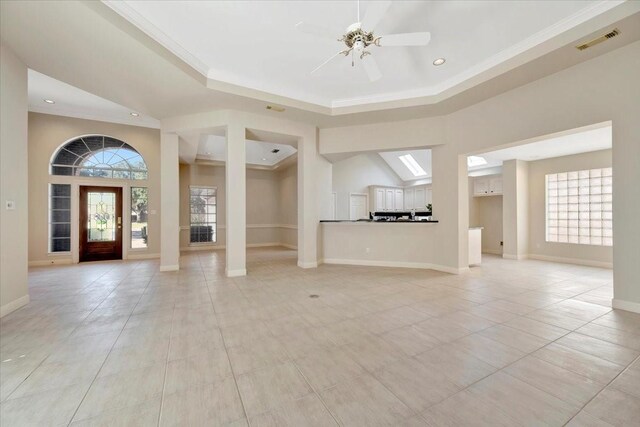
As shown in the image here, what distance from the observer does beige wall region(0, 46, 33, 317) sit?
10.0 feet

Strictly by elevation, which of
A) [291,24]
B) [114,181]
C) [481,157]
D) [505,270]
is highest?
[291,24]

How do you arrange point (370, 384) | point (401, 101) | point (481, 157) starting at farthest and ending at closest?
point (481, 157) < point (401, 101) < point (370, 384)

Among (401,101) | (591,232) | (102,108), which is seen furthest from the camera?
(591,232)

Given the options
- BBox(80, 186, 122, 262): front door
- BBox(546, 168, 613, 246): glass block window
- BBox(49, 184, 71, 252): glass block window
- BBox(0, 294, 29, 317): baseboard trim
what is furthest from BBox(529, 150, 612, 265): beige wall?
BBox(49, 184, 71, 252): glass block window

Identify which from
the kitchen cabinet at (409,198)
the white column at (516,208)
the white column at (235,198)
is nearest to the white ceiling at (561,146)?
the white column at (516,208)

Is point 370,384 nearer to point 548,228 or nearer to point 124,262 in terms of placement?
point 124,262

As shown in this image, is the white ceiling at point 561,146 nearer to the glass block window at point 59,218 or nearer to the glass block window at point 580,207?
the glass block window at point 580,207

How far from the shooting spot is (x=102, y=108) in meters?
5.98

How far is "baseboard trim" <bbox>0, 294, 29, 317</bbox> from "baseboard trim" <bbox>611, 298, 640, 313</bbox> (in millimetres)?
7320

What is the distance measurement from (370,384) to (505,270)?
211 inches

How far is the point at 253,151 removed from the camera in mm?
8852

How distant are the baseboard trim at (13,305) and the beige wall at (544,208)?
34.7 ft

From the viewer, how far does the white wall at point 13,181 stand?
306cm

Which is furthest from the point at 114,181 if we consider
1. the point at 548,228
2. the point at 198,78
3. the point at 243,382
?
the point at 548,228
